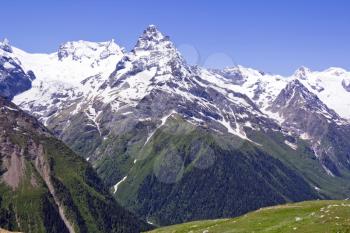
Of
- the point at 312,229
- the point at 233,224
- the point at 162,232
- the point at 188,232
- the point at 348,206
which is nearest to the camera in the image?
the point at 312,229

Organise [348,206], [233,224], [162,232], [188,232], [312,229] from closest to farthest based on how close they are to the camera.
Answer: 1. [312,229]
2. [348,206]
3. [233,224]
4. [188,232]
5. [162,232]

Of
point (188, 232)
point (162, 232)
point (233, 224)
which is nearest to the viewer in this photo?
point (233, 224)

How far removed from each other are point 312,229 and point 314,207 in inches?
855

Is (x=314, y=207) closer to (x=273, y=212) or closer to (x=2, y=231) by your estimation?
(x=273, y=212)

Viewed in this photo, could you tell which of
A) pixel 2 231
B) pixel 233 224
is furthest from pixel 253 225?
pixel 2 231

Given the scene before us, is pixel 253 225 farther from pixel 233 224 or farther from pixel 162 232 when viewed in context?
pixel 162 232

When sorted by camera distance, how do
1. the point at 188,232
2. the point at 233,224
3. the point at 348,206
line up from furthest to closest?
the point at 188,232, the point at 233,224, the point at 348,206

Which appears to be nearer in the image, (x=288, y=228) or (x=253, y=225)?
(x=288, y=228)

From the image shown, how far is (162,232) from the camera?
124 m

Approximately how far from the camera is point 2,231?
3504 inches

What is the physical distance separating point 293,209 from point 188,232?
18654mm

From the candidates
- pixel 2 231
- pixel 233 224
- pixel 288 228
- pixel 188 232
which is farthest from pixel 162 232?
pixel 288 228

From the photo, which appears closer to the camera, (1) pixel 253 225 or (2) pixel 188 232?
(1) pixel 253 225

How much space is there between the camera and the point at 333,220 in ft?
250
